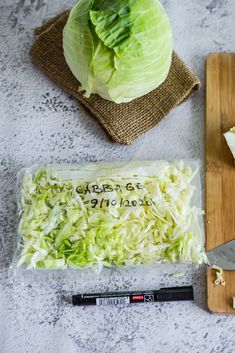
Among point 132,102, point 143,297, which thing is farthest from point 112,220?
point 132,102

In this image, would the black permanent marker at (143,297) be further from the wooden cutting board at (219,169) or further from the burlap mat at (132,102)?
the burlap mat at (132,102)

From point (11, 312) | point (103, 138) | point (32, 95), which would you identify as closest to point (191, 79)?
point (103, 138)

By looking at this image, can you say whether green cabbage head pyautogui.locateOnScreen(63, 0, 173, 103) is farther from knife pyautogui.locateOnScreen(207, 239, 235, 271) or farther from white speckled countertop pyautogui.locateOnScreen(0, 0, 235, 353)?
knife pyautogui.locateOnScreen(207, 239, 235, 271)

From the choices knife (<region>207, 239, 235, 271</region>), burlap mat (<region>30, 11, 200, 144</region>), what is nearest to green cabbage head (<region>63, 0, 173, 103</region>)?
burlap mat (<region>30, 11, 200, 144</region>)

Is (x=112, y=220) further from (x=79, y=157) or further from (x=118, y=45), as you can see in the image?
(x=118, y=45)

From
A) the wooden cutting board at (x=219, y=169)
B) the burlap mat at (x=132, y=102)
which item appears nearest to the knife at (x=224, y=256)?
the wooden cutting board at (x=219, y=169)
